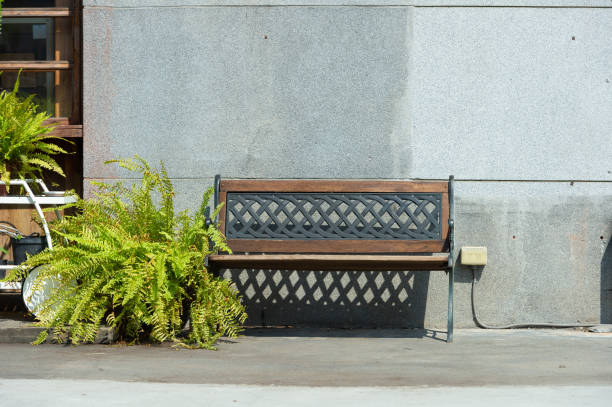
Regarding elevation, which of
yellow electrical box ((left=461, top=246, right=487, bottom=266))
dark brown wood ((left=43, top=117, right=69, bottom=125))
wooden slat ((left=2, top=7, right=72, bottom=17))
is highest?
wooden slat ((left=2, top=7, right=72, bottom=17))

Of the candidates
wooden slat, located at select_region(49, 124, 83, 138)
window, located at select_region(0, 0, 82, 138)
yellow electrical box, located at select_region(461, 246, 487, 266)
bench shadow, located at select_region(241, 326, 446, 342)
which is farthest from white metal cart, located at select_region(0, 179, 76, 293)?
yellow electrical box, located at select_region(461, 246, 487, 266)

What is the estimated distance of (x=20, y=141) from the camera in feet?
17.6

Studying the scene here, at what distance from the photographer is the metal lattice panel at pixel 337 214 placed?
5363mm

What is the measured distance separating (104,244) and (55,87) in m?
2.00

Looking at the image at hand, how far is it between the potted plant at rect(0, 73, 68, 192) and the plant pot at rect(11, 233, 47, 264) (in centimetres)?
40

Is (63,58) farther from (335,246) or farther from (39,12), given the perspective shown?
(335,246)

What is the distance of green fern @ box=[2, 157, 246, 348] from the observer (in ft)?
15.5

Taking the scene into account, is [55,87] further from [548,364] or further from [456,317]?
[548,364]

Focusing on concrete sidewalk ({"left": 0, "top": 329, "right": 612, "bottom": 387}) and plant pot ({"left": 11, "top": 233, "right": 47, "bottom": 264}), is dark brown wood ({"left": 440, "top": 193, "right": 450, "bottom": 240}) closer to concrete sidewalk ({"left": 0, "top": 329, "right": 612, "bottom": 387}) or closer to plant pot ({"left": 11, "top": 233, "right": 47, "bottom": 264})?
concrete sidewalk ({"left": 0, "top": 329, "right": 612, "bottom": 387})

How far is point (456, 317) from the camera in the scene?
5793 millimetres

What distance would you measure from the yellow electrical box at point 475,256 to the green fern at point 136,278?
1798mm

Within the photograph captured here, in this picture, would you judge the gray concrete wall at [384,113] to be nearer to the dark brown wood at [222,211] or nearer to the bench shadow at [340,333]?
the bench shadow at [340,333]

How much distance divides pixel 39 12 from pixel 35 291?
2369 mm

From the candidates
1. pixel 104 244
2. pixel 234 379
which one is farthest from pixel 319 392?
pixel 104 244
